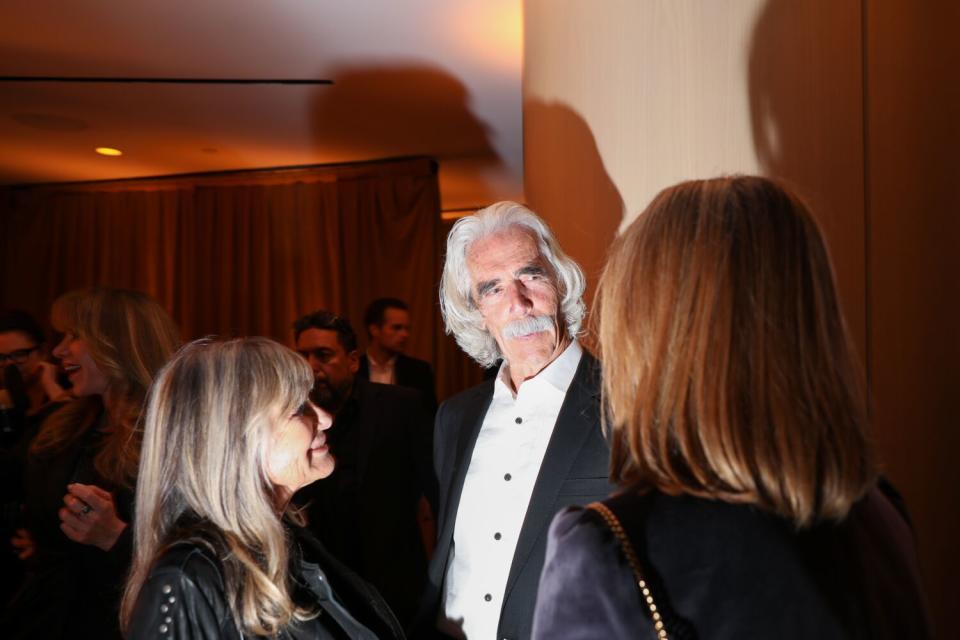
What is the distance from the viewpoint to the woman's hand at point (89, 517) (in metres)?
2.09

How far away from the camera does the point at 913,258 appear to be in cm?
160

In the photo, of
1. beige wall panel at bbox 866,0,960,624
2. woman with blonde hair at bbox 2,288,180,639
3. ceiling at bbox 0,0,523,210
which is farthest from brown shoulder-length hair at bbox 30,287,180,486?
ceiling at bbox 0,0,523,210

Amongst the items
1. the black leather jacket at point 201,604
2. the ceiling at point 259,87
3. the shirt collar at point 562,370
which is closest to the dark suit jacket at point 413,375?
the ceiling at point 259,87

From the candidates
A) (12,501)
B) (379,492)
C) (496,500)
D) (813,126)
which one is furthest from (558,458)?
(12,501)

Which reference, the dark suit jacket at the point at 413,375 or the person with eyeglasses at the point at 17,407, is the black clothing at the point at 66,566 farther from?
the dark suit jacket at the point at 413,375

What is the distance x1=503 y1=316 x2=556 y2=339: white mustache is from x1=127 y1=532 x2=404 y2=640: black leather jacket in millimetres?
747

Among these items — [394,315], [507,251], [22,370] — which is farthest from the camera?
[394,315]

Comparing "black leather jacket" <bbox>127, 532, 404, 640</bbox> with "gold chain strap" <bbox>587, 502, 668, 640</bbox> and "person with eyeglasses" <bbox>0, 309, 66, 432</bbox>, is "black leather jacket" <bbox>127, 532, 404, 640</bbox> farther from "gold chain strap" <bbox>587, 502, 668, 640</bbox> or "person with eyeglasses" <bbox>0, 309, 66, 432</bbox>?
"person with eyeglasses" <bbox>0, 309, 66, 432</bbox>

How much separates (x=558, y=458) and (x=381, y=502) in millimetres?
1807

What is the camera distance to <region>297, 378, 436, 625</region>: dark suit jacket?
3.31 meters

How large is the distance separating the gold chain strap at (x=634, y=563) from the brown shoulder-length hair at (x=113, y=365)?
69.9 inches

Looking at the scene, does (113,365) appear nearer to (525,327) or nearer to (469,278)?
(469,278)

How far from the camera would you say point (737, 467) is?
2.65 ft

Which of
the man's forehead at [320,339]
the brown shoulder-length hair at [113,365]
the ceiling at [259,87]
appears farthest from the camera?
the ceiling at [259,87]
